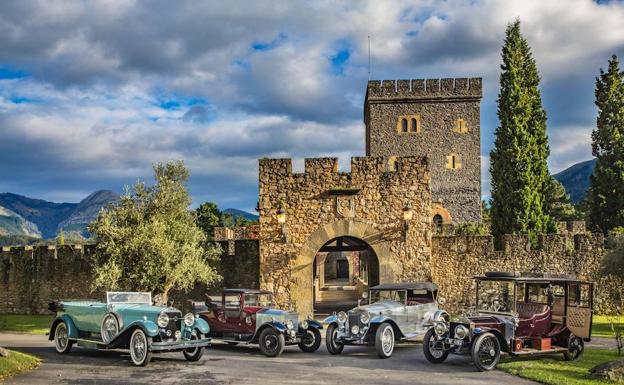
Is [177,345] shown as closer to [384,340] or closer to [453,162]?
[384,340]

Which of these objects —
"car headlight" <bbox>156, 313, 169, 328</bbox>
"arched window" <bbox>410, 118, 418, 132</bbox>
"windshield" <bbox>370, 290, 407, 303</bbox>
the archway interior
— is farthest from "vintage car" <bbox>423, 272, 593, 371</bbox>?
"arched window" <bbox>410, 118, 418, 132</bbox>

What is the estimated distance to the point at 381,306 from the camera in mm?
16125

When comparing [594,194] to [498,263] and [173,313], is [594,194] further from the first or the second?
[173,313]

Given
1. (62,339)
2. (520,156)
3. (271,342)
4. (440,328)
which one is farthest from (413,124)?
(62,339)

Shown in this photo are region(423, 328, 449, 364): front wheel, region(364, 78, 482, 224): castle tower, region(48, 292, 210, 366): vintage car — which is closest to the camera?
region(48, 292, 210, 366): vintage car

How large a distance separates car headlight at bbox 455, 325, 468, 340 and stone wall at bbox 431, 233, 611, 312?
10428 mm

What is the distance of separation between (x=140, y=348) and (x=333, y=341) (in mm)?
4455

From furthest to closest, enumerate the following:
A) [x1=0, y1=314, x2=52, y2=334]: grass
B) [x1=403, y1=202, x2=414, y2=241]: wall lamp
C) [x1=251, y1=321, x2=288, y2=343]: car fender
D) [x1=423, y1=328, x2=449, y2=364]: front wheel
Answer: [x1=0, y1=314, x2=52, y2=334]: grass < [x1=403, y1=202, x2=414, y2=241]: wall lamp < [x1=251, y1=321, x2=288, y2=343]: car fender < [x1=423, y1=328, x2=449, y2=364]: front wheel

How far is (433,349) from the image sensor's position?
14109 mm

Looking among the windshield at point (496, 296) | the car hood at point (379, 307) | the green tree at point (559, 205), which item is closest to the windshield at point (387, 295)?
the car hood at point (379, 307)

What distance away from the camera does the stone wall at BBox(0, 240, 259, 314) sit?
24266mm

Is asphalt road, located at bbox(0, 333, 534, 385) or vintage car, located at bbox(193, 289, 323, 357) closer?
asphalt road, located at bbox(0, 333, 534, 385)

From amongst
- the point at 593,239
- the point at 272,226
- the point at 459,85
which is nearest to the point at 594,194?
the point at 593,239

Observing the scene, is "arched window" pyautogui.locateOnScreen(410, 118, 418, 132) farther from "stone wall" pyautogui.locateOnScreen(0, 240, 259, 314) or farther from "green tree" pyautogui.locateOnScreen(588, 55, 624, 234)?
"stone wall" pyautogui.locateOnScreen(0, 240, 259, 314)
